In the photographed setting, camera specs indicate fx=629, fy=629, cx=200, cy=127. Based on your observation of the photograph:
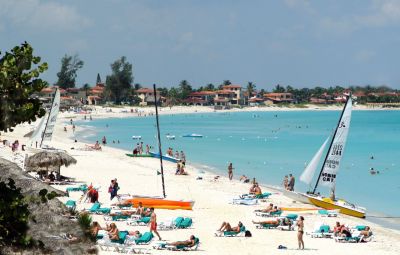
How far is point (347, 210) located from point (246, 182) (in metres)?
11.3

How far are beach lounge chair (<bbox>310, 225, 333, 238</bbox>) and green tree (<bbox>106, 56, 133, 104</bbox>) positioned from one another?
14147cm

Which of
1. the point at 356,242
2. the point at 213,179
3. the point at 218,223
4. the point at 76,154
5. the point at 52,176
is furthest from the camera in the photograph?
the point at 76,154

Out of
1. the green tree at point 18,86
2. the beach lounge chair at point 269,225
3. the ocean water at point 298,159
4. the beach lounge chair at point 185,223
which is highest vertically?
the green tree at point 18,86

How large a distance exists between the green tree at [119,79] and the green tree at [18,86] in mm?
154277

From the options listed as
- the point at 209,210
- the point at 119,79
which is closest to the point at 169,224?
the point at 209,210

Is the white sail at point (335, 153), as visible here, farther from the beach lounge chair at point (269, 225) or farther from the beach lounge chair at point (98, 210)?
the beach lounge chair at point (98, 210)

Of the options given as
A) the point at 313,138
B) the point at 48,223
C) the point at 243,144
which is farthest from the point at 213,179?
the point at 313,138

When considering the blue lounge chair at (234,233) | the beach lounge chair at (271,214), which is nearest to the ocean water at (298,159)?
the beach lounge chair at (271,214)

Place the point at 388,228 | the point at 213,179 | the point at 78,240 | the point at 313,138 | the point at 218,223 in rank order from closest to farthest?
the point at 78,240 < the point at 218,223 < the point at 388,228 < the point at 213,179 < the point at 313,138

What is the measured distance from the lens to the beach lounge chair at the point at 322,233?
2094 cm

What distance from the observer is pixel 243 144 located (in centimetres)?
7569

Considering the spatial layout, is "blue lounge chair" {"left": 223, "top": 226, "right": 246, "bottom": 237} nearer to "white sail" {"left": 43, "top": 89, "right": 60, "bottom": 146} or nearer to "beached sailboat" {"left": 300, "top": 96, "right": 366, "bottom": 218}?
"beached sailboat" {"left": 300, "top": 96, "right": 366, "bottom": 218}

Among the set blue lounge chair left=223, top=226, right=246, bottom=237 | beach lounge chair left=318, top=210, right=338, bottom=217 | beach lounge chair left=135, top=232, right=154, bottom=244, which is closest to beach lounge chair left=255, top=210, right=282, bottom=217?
beach lounge chair left=318, top=210, right=338, bottom=217

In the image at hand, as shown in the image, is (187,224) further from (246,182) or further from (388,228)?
(246,182)
